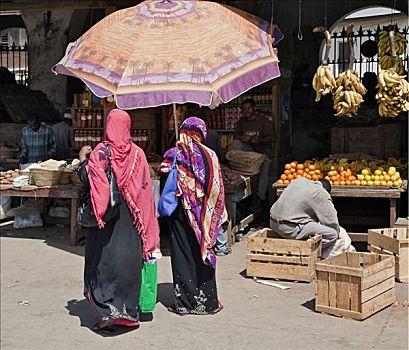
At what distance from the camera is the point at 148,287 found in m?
5.82

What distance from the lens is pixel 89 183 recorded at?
211 inches

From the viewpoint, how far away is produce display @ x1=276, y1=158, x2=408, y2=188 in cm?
825

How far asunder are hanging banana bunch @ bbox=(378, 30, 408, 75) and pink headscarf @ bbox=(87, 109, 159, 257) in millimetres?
4055

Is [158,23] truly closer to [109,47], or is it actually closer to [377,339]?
[109,47]

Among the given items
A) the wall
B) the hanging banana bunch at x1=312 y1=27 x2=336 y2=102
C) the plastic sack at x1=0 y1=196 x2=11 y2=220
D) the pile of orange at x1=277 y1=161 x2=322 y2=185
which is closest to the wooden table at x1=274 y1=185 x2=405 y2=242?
the pile of orange at x1=277 y1=161 x2=322 y2=185

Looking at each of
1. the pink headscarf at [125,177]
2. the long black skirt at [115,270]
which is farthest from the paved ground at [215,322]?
the pink headscarf at [125,177]

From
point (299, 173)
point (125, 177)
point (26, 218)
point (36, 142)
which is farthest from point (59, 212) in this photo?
point (125, 177)

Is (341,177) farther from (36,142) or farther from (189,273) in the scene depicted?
(36,142)

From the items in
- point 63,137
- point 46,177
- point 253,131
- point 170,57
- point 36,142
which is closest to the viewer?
point 170,57

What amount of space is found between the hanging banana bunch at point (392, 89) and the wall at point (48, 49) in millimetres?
8912

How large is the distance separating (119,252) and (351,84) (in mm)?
4100

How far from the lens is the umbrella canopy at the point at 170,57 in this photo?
A: 6523mm

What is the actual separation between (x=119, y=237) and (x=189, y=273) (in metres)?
0.80

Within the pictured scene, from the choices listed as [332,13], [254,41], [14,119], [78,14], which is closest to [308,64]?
[332,13]
